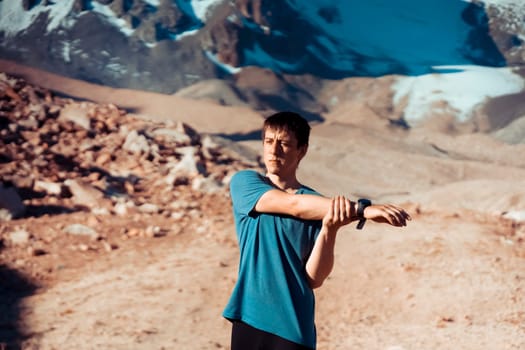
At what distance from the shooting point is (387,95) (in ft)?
85.1

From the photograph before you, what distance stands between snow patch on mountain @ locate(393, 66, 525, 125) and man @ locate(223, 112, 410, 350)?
22699mm

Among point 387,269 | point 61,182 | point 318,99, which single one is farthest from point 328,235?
point 318,99

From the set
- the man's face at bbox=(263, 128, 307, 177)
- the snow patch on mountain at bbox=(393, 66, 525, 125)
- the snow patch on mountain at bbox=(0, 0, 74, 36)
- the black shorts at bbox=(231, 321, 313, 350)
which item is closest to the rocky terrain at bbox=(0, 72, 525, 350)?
the black shorts at bbox=(231, 321, 313, 350)

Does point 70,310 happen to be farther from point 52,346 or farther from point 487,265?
point 487,265

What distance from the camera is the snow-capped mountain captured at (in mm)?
24000

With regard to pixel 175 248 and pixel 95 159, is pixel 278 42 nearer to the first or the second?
pixel 95 159

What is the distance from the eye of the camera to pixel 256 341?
1754 millimetres

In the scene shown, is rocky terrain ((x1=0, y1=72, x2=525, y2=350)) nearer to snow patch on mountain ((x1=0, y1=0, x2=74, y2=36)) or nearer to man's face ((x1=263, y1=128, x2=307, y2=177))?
man's face ((x1=263, y1=128, x2=307, y2=177))

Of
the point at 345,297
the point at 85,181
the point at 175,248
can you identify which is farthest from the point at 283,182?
the point at 85,181

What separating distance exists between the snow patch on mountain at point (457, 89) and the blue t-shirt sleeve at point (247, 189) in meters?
22.7

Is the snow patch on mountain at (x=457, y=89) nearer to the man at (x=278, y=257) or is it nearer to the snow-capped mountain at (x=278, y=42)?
the snow-capped mountain at (x=278, y=42)

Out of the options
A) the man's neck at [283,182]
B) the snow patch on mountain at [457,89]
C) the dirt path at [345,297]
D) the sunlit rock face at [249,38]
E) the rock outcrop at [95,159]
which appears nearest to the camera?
the man's neck at [283,182]

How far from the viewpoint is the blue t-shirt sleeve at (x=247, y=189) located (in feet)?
5.72

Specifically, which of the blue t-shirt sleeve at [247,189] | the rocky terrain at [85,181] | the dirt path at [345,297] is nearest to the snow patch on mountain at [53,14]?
the rocky terrain at [85,181]
